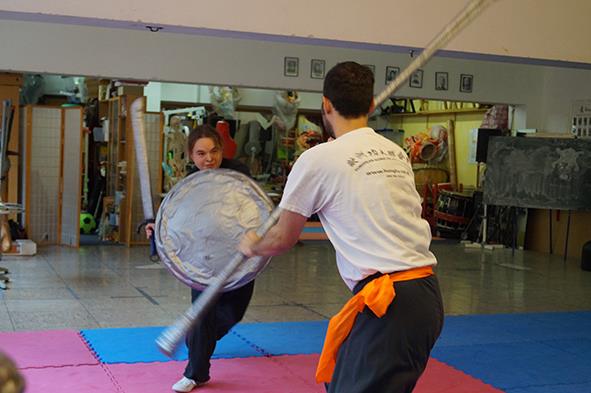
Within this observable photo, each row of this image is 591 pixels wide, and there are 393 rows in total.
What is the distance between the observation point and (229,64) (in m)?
10.2

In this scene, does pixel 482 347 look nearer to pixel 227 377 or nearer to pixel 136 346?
pixel 227 377

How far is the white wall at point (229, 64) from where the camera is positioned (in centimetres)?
929

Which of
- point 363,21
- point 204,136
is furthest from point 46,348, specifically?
point 363,21

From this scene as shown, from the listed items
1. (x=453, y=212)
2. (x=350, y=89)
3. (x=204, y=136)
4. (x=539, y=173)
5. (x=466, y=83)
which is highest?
(x=466, y=83)

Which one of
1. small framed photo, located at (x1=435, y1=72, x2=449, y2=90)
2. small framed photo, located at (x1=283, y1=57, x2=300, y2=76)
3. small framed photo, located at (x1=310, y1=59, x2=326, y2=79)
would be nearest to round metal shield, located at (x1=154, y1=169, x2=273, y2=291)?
small framed photo, located at (x1=283, y1=57, x2=300, y2=76)

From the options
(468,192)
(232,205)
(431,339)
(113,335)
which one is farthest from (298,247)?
(431,339)

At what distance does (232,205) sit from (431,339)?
174 centimetres

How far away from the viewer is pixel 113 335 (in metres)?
5.48

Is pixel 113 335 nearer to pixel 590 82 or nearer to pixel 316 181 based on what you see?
pixel 316 181

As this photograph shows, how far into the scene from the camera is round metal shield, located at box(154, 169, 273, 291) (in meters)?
3.97

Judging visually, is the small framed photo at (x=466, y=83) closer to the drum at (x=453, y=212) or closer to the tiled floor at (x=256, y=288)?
the drum at (x=453, y=212)

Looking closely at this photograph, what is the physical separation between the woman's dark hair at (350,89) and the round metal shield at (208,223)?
1.41 metres

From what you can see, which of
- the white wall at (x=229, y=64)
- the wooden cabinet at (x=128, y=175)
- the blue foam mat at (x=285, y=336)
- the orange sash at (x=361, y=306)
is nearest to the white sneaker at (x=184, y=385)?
the blue foam mat at (x=285, y=336)

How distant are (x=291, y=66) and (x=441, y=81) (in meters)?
2.35
